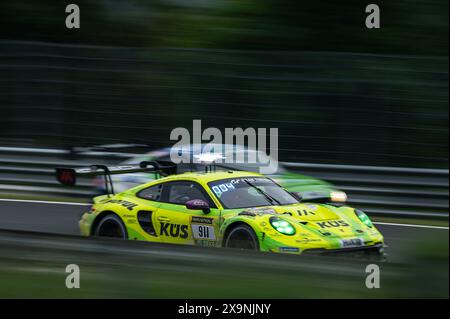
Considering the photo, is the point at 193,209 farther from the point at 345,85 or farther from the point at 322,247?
the point at 345,85

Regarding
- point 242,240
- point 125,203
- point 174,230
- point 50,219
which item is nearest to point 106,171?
point 125,203

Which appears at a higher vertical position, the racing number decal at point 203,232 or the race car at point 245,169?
the race car at point 245,169

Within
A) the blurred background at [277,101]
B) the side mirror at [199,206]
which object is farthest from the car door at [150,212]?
the blurred background at [277,101]

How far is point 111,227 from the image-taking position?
8.95 meters

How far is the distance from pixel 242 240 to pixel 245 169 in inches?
122

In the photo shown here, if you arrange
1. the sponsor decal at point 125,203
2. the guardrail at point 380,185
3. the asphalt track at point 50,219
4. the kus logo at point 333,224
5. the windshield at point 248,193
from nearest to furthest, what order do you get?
the kus logo at point 333,224 → the windshield at point 248,193 → the sponsor decal at point 125,203 → the asphalt track at point 50,219 → the guardrail at point 380,185

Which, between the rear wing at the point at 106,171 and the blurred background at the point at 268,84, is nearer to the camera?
the rear wing at the point at 106,171

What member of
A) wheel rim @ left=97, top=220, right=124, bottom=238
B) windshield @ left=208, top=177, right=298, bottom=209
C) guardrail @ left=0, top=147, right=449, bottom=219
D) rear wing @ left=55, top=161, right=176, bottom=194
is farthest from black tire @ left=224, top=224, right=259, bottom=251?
guardrail @ left=0, top=147, right=449, bottom=219

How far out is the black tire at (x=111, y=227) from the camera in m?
8.82

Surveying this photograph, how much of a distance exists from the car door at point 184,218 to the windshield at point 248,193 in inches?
6.2

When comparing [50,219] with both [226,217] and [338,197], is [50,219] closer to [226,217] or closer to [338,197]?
[226,217]

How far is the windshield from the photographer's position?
27.3 feet

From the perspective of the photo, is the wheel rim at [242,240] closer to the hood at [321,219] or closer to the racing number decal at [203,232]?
the racing number decal at [203,232]
